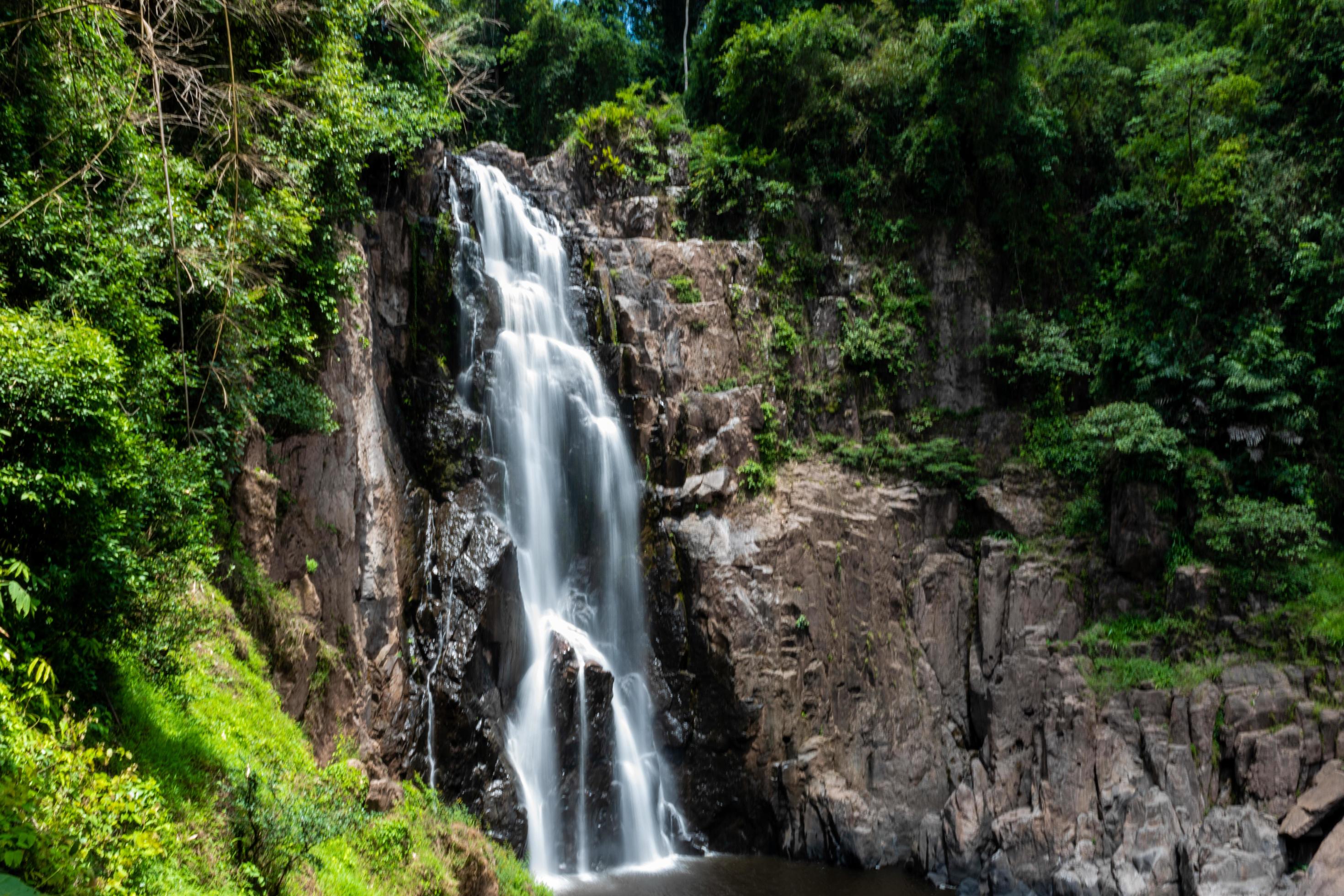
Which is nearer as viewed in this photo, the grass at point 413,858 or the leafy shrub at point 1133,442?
the grass at point 413,858

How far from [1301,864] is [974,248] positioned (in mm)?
14847

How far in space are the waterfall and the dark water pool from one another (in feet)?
2.17

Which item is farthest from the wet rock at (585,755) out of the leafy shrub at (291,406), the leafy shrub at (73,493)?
the leafy shrub at (73,493)

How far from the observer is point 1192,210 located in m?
18.0

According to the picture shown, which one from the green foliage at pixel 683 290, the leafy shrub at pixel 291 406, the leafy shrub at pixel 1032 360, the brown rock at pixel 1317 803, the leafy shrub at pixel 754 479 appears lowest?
the brown rock at pixel 1317 803

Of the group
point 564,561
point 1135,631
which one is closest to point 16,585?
point 564,561

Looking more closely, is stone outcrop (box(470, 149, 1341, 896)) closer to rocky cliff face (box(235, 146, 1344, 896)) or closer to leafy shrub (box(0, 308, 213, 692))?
rocky cliff face (box(235, 146, 1344, 896))

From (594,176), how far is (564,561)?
11614 millimetres

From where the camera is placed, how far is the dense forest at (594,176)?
17.4ft

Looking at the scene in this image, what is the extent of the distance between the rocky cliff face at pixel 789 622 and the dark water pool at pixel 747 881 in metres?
0.44

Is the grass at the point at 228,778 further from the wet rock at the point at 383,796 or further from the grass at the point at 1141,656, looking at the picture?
the grass at the point at 1141,656

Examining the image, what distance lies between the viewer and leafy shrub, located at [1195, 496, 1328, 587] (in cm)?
1485

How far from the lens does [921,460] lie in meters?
19.0

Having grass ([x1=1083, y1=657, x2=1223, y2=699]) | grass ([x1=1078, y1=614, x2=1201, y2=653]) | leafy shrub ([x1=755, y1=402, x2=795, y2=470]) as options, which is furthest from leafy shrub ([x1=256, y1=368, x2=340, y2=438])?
grass ([x1=1078, y1=614, x2=1201, y2=653])
